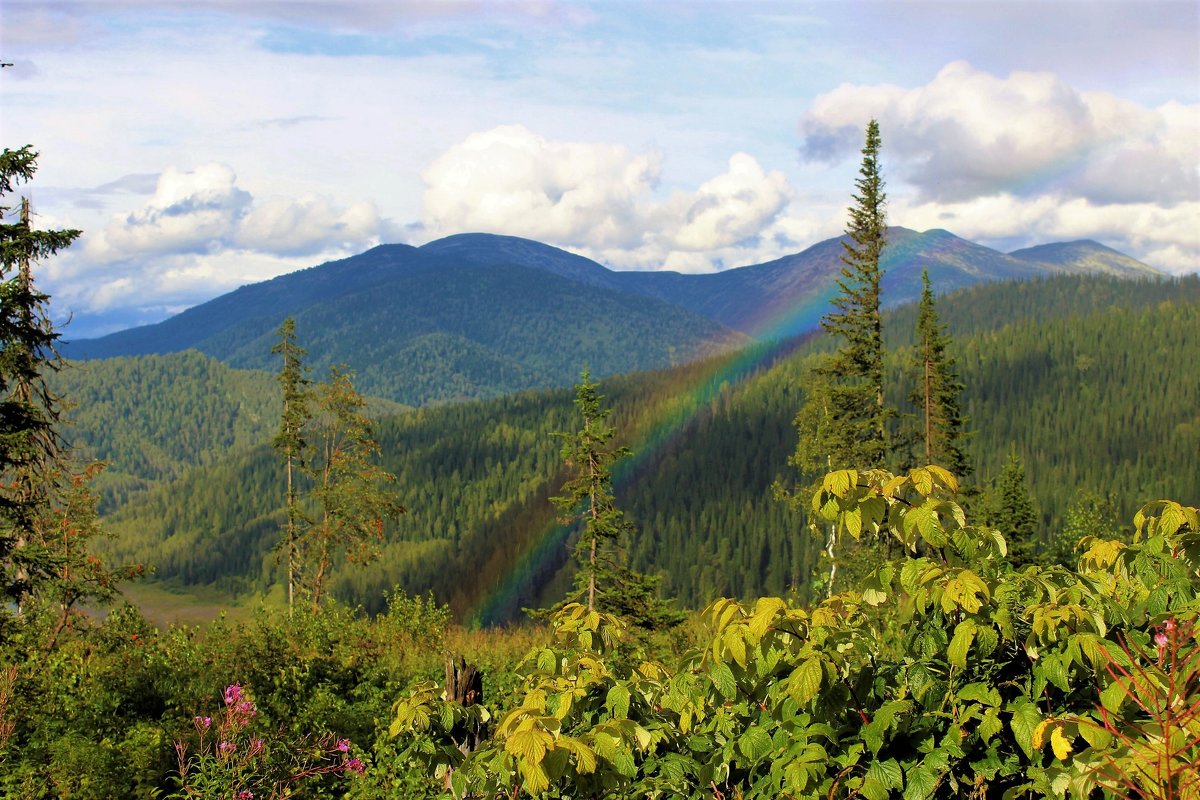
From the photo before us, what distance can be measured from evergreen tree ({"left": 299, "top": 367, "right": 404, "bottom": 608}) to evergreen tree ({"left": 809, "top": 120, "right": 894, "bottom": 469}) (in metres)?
16.1

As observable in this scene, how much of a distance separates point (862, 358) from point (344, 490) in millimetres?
18514

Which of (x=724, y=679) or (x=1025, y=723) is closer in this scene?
(x=1025, y=723)

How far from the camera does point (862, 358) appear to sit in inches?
1045

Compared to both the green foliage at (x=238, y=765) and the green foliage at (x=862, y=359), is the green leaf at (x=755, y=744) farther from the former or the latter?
the green foliage at (x=862, y=359)

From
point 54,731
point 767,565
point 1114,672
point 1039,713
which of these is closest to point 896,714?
point 1039,713

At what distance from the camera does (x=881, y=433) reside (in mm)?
26094

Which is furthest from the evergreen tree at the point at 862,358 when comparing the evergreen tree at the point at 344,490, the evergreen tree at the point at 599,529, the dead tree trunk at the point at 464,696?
the dead tree trunk at the point at 464,696

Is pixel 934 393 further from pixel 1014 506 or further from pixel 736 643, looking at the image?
pixel 736 643

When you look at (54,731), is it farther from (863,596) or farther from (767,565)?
(767,565)

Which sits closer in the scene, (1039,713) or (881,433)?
(1039,713)

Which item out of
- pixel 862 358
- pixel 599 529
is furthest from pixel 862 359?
pixel 599 529

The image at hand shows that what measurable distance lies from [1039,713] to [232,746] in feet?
18.7

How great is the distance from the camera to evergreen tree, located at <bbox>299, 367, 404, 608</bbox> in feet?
105

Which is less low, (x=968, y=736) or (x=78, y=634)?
(x=968, y=736)
